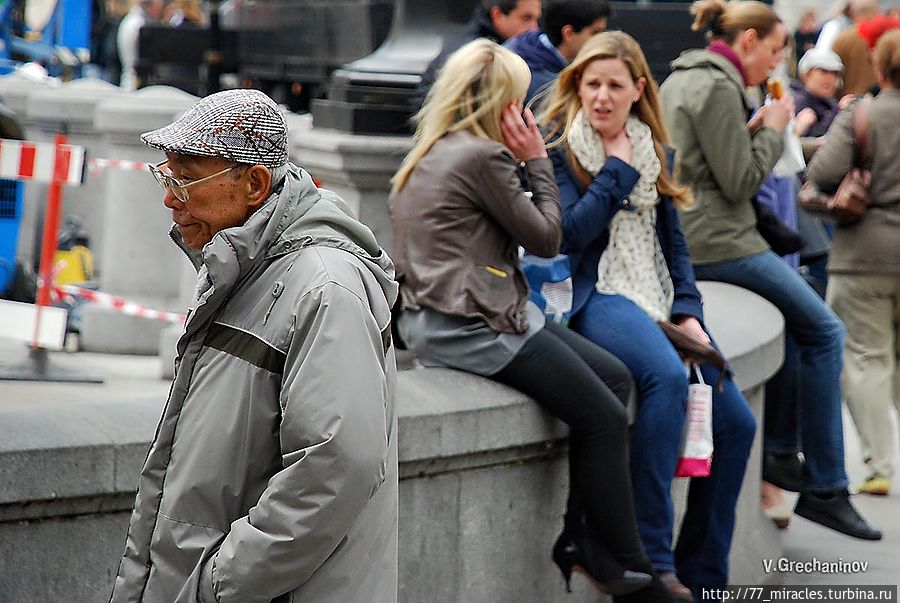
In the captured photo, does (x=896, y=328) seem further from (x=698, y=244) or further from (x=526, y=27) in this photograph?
(x=526, y=27)

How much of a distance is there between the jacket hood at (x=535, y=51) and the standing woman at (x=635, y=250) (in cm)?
66

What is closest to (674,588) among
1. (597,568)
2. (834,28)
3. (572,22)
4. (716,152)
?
(597,568)

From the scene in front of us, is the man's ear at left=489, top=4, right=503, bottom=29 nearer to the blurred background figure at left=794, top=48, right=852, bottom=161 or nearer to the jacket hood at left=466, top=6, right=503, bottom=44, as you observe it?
the jacket hood at left=466, top=6, right=503, bottom=44

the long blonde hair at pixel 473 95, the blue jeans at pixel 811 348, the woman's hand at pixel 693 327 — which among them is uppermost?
the long blonde hair at pixel 473 95

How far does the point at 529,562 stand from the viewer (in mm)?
4840

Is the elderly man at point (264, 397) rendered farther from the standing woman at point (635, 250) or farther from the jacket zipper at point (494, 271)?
the standing woman at point (635, 250)

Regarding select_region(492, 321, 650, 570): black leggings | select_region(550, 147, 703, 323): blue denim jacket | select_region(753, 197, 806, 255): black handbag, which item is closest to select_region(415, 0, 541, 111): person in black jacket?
select_region(753, 197, 806, 255): black handbag

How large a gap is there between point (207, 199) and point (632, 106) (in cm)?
294

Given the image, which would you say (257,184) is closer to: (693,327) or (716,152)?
(693,327)

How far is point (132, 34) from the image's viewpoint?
18.7m

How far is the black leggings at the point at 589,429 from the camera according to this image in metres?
4.61

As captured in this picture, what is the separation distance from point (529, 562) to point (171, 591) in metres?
2.12

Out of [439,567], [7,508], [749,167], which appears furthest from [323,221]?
[749,167]

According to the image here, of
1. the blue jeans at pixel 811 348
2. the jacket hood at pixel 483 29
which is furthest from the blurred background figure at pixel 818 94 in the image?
the jacket hood at pixel 483 29
